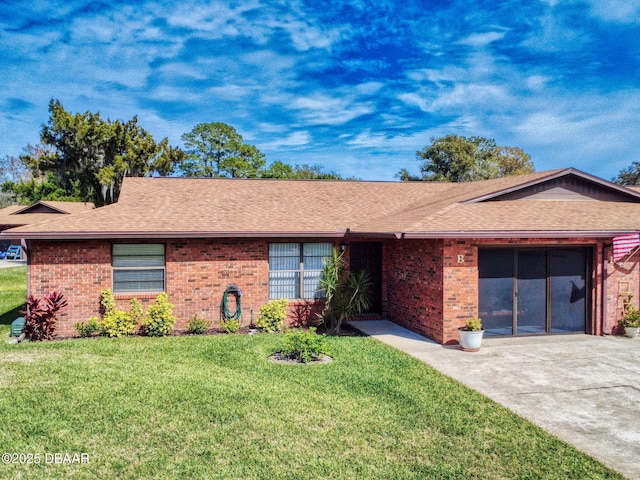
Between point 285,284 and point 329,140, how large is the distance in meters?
41.1

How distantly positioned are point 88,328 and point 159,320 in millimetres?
1636

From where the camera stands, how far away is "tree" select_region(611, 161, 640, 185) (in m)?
52.8

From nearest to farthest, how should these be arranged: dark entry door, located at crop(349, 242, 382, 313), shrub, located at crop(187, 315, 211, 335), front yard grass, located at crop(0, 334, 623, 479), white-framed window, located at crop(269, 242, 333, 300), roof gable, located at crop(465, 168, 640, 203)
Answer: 1. front yard grass, located at crop(0, 334, 623, 479)
2. shrub, located at crop(187, 315, 211, 335)
3. roof gable, located at crop(465, 168, 640, 203)
4. white-framed window, located at crop(269, 242, 333, 300)
5. dark entry door, located at crop(349, 242, 382, 313)

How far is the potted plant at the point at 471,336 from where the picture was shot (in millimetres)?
9562

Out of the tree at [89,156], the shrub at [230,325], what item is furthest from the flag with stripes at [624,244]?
the tree at [89,156]

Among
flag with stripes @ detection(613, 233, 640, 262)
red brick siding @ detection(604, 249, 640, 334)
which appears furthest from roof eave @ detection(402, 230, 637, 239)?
red brick siding @ detection(604, 249, 640, 334)

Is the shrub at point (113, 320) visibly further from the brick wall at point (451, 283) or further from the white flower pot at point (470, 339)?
the white flower pot at point (470, 339)

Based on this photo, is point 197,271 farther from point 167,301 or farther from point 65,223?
point 65,223

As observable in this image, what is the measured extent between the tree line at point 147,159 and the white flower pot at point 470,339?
35666 mm

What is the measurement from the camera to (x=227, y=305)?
39.6 feet

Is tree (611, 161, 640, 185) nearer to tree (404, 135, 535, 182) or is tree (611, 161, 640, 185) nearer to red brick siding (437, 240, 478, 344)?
tree (404, 135, 535, 182)

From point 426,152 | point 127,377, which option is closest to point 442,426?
point 127,377

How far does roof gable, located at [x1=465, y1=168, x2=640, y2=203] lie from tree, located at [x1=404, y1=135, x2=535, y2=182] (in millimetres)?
31641

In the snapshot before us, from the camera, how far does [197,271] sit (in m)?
12.0
